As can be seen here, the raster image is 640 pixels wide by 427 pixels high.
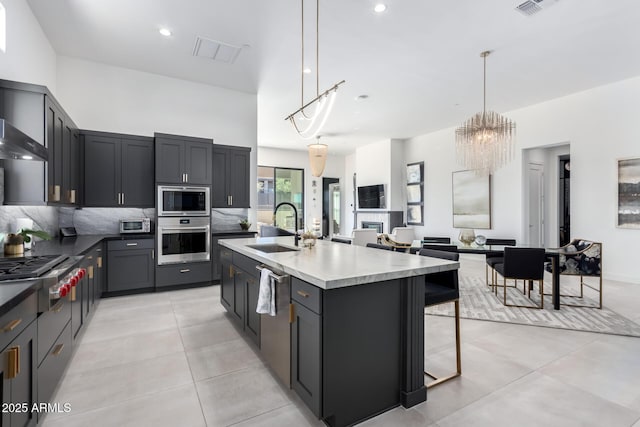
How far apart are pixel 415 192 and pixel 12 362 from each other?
28.8 ft

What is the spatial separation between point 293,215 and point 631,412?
9574 mm

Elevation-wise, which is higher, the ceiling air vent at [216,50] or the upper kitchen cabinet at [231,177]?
the ceiling air vent at [216,50]

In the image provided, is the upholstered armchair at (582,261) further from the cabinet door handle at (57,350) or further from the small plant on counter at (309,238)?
the cabinet door handle at (57,350)

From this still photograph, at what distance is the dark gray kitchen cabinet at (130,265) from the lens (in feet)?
14.0

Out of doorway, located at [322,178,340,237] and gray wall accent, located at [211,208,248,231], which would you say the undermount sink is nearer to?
gray wall accent, located at [211,208,248,231]

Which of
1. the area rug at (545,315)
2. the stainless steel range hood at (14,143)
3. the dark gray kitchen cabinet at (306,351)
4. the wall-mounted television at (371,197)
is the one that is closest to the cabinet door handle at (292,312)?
the dark gray kitchen cabinet at (306,351)

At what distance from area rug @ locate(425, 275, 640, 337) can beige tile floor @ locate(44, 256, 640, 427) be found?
0.64ft

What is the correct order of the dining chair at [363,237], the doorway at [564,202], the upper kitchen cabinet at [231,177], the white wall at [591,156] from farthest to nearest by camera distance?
1. the doorway at [564,202]
2. the dining chair at [363,237]
3. the upper kitchen cabinet at [231,177]
4. the white wall at [591,156]

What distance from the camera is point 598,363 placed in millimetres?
2490

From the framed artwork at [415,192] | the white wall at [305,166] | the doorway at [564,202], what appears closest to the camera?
the doorway at [564,202]

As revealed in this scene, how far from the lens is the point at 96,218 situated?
4641 millimetres

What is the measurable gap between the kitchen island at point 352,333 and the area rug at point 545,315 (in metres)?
2.01

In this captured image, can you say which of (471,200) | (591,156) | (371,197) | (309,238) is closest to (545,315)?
(309,238)

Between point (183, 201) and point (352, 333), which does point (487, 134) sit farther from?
point (183, 201)
